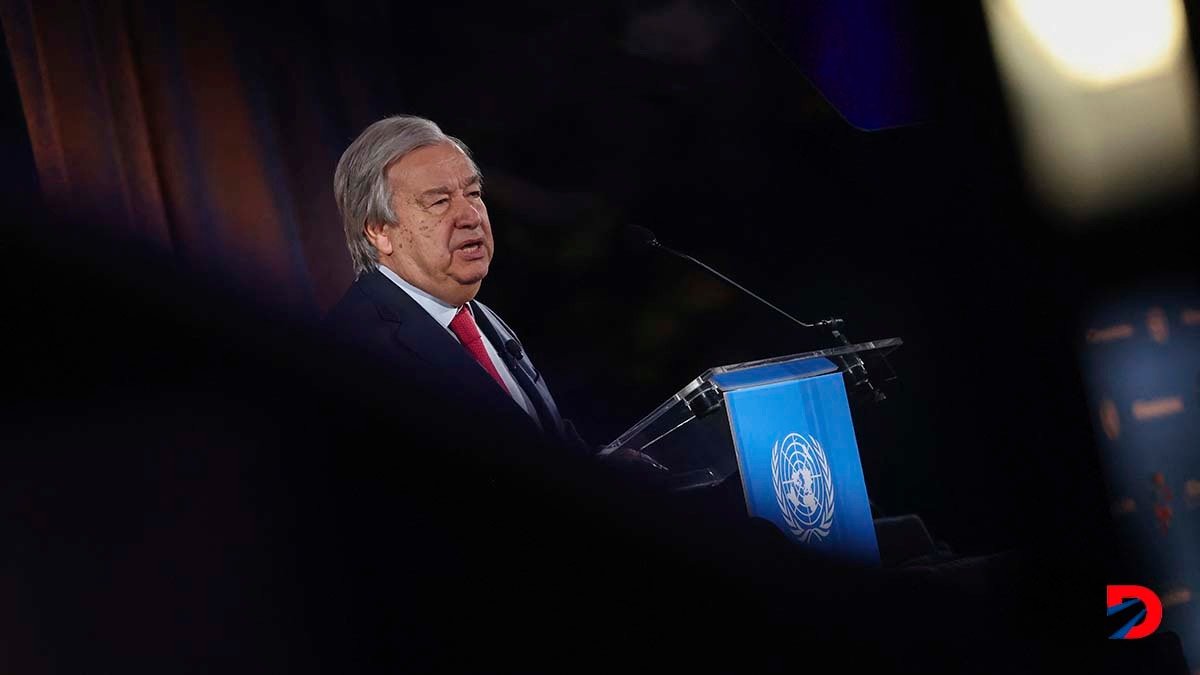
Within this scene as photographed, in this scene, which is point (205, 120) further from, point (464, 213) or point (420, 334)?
point (420, 334)

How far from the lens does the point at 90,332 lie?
2.07 feet

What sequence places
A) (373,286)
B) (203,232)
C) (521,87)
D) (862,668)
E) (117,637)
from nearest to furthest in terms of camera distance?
(862,668) < (117,637) < (373,286) < (203,232) < (521,87)

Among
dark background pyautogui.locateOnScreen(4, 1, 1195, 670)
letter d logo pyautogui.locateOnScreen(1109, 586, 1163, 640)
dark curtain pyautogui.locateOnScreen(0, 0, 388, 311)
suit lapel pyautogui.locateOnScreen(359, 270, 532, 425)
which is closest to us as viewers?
letter d logo pyautogui.locateOnScreen(1109, 586, 1163, 640)

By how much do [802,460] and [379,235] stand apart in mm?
791

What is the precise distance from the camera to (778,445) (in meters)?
1.36

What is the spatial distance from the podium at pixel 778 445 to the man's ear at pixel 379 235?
1.79 feet

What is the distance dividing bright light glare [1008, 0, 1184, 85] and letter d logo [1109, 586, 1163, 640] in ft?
7.88

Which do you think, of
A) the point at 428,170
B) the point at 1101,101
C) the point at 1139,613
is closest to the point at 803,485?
the point at 1139,613

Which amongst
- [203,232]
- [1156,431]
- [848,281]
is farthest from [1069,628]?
[1156,431]

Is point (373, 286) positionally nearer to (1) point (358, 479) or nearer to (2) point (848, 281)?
(1) point (358, 479)

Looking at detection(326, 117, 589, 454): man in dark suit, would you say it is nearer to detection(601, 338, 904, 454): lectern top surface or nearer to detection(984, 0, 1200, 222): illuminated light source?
detection(601, 338, 904, 454): lectern top surface

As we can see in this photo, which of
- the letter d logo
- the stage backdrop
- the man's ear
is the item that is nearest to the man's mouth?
the man's ear

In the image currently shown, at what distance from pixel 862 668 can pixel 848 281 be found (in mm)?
2205

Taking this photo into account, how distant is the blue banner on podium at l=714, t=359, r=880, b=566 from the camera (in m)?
1.31
